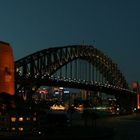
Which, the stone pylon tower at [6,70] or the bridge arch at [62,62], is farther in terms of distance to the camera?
the bridge arch at [62,62]

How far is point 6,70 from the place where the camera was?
52.6 meters

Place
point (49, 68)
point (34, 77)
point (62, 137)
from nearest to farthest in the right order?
point (62, 137) → point (34, 77) → point (49, 68)

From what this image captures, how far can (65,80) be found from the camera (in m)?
118

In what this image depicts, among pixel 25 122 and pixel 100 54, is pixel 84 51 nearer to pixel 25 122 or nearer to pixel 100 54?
pixel 100 54

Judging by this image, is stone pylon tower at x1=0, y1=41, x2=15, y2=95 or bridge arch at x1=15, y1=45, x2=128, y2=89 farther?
bridge arch at x1=15, y1=45, x2=128, y2=89

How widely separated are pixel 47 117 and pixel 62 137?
48.3ft

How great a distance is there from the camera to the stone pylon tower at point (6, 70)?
51.8m

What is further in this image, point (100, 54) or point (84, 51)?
point (100, 54)

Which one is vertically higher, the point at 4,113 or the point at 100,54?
the point at 100,54

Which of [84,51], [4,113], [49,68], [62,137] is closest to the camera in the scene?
[62,137]

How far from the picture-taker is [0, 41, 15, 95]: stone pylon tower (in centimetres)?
5184

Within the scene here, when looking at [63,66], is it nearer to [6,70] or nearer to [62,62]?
[62,62]

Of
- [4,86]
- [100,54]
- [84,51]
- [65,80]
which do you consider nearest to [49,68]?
[65,80]

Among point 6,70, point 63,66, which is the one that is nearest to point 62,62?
point 63,66
